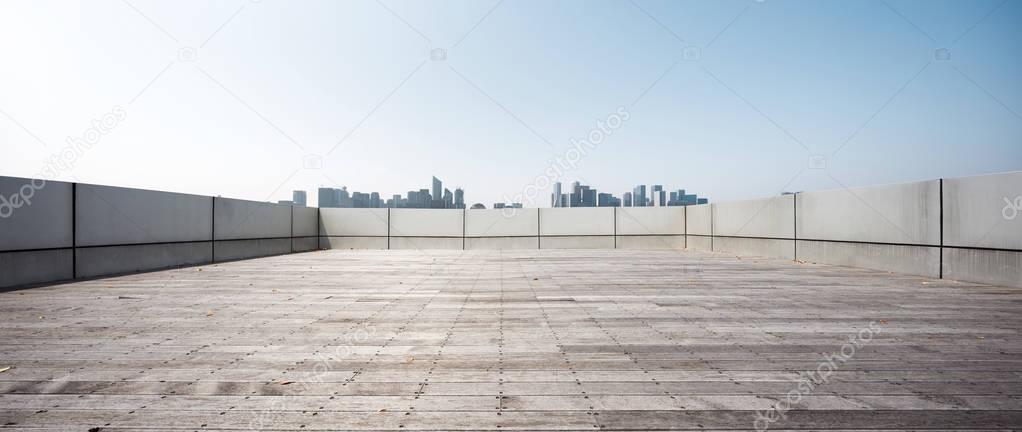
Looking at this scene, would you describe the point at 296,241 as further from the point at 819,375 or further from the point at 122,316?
the point at 819,375

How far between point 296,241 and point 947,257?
17.4 m

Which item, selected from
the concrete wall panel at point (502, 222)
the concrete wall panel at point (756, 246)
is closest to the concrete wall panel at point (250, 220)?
the concrete wall panel at point (502, 222)

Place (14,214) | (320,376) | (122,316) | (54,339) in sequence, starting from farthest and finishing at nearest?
1. (14,214)
2. (122,316)
3. (54,339)
4. (320,376)

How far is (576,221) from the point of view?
17.2 metres

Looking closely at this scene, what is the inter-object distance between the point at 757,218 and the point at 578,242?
6.35 m

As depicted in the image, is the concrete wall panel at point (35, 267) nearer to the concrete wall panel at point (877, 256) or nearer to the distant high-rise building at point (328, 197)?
the distant high-rise building at point (328, 197)

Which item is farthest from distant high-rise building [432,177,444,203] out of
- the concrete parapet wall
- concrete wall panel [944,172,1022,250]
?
concrete wall panel [944,172,1022,250]

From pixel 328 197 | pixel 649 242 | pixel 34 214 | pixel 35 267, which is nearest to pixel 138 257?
pixel 35 267

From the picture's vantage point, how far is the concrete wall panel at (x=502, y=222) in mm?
17094

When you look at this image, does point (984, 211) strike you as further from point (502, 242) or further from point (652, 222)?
point (502, 242)

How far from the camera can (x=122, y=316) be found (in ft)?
15.6

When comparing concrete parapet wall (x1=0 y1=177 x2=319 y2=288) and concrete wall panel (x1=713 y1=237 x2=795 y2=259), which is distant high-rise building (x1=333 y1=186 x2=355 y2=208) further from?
concrete wall panel (x1=713 y1=237 x2=795 y2=259)

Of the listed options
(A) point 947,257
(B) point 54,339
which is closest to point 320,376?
(B) point 54,339

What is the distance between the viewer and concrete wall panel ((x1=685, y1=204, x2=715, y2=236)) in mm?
15469
